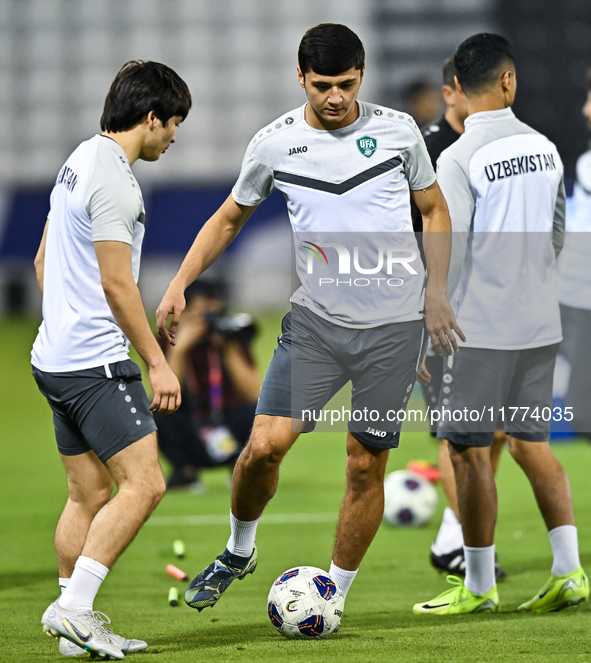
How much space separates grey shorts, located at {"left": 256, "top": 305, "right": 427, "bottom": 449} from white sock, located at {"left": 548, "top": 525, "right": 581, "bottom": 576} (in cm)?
107

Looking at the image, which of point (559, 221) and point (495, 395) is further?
point (559, 221)

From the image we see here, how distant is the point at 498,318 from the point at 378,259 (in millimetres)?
733

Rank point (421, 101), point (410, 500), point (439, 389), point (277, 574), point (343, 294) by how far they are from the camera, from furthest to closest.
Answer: point (410, 500), point (421, 101), point (277, 574), point (439, 389), point (343, 294)

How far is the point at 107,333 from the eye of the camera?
3840 millimetres

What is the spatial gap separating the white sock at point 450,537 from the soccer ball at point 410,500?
163cm

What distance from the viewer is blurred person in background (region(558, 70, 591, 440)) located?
5.84 metres

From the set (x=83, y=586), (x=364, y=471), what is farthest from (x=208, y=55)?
(x=83, y=586)

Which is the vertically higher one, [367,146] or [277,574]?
[367,146]

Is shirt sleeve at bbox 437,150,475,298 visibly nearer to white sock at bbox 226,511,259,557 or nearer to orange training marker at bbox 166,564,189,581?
white sock at bbox 226,511,259,557

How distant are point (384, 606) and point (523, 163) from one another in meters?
2.23

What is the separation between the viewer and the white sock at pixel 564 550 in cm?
459

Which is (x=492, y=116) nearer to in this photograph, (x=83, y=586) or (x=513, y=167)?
(x=513, y=167)

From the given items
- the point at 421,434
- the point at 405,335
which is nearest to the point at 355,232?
the point at 405,335

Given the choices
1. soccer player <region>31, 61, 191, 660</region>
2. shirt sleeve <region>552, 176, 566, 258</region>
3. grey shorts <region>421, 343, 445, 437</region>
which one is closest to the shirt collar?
shirt sleeve <region>552, 176, 566, 258</region>
